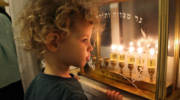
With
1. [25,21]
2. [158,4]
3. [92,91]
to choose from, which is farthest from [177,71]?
[25,21]

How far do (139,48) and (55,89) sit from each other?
46cm

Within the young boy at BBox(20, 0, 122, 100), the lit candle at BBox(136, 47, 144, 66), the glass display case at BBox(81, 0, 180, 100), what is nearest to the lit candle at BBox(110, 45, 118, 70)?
the glass display case at BBox(81, 0, 180, 100)

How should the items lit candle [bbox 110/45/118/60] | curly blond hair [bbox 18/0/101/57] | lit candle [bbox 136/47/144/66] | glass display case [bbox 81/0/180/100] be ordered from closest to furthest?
curly blond hair [bbox 18/0/101/57]
glass display case [bbox 81/0/180/100]
lit candle [bbox 136/47/144/66]
lit candle [bbox 110/45/118/60]

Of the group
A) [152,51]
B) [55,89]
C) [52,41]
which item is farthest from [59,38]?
[152,51]

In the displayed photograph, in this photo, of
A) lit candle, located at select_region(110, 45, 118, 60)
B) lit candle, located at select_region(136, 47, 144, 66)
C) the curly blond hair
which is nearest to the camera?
the curly blond hair

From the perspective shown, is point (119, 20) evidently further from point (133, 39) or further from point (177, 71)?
point (177, 71)

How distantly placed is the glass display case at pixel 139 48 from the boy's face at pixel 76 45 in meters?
0.30

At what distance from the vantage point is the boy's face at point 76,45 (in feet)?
1.41

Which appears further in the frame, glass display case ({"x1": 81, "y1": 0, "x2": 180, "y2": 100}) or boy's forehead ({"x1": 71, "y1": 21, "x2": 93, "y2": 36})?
glass display case ({"x1": 81, "y1": 0, "x2": 180, "y2": 100})

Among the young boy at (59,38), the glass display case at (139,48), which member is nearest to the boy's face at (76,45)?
the young boy at (59,38)

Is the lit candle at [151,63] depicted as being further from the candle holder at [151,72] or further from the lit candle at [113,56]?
the lit candle at [113,56]

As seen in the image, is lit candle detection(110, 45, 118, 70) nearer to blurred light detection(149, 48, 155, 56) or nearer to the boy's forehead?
blurred light detection(149, 48, 155, 56)

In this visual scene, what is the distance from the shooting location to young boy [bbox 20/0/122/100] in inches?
16.3

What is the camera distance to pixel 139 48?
692mm
